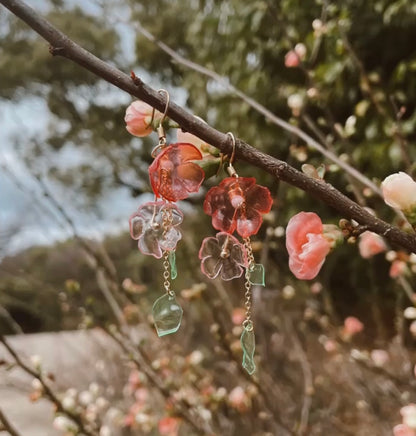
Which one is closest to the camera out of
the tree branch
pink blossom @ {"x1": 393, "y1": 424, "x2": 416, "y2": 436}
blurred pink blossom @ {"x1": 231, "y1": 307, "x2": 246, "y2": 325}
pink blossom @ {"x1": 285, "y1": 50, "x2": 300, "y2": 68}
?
the tree branch

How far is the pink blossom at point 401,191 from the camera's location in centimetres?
31

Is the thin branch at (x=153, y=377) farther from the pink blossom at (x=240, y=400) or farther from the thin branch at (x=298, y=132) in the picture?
the thin branch at (x=298, y=132)

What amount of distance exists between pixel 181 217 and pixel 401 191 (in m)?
0.13

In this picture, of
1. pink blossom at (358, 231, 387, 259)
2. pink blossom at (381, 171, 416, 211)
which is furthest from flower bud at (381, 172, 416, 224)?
pink blossom at (358, 231, 387, 259)

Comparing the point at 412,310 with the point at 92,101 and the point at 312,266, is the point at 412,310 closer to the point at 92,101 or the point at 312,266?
the point at 312,266

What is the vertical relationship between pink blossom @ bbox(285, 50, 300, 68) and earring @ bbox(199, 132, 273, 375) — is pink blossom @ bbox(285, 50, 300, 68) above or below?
above

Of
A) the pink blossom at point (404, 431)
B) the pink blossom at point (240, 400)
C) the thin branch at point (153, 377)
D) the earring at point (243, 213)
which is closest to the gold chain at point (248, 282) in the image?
the earring at point (243, 213)

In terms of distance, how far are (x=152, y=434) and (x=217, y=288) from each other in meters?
0.73

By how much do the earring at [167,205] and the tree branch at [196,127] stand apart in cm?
2

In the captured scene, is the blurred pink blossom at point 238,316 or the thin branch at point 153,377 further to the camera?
the blurred pink blossom at point 238,316

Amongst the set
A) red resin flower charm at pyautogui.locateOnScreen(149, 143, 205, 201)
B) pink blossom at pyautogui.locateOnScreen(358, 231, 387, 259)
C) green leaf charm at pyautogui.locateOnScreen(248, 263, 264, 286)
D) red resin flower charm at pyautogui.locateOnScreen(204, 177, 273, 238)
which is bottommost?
green leaf charm at pyautogui.locateOnScreen(248, 263, 264, 286)

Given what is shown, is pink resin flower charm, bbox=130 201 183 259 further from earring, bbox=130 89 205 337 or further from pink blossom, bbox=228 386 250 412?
pink blossom, bbox=228 386 250 412

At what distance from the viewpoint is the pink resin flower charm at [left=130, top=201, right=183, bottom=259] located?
31 centimetres

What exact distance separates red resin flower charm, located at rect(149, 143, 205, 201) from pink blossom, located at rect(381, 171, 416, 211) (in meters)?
0.11
